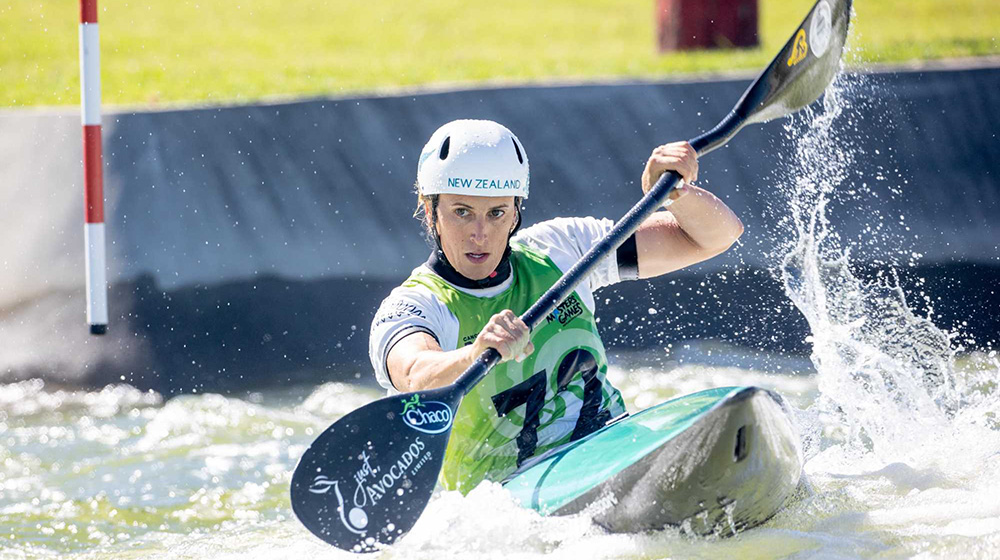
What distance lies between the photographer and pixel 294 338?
7.13 metres

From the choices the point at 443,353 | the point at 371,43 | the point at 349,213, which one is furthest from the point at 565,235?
the point at 371,43

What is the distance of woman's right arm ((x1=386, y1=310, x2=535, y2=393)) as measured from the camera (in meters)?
3.47

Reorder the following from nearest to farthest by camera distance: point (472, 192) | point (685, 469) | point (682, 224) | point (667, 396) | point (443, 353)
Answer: point (685, 469) → point (443, 353) → point (472, 192) → point (682, 224) → point (667, 396)

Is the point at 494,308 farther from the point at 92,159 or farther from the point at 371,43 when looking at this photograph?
the point at 371,43

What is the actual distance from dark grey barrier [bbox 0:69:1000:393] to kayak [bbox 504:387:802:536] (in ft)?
11.3

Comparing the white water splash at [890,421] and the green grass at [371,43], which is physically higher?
the green grass at [371,43]

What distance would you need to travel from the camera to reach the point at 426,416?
370 centimetres

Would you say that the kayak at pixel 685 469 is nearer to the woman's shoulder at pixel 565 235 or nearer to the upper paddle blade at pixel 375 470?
the upper paddle blade at pixel 375 470

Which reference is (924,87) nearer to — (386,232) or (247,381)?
(386,232)

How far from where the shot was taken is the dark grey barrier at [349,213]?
273 inches

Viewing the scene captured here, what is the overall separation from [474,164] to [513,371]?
655 millimetres

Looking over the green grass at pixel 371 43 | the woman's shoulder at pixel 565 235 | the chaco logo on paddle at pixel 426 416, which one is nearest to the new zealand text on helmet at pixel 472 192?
the woman's shoulder at pixel 565 235

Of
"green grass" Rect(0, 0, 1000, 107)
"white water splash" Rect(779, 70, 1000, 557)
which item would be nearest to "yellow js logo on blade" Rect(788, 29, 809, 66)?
"white water splash" Rect(779, 70, 1000, 557)

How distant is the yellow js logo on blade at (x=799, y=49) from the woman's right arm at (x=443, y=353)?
1512 millimetres
